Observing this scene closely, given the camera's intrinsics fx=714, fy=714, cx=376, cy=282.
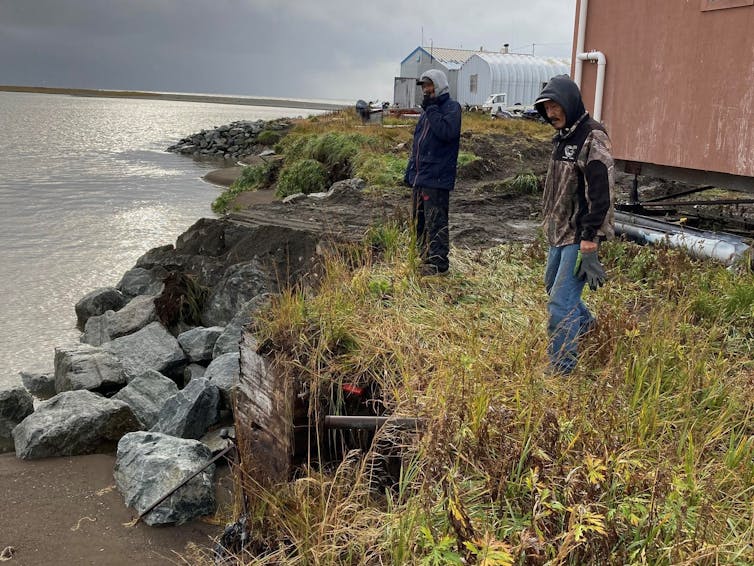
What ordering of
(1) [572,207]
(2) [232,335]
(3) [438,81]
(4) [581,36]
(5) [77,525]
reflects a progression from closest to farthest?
(1) [572,207], (5) [77,525], (3) [438,81], (2) [232,335], (4) [581,36]

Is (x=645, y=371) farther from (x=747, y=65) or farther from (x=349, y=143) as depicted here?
(x=349, y=143)

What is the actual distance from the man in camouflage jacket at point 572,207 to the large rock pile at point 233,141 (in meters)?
35.5

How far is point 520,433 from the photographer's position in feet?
11.8

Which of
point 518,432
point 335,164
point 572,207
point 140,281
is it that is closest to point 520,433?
point 518,432

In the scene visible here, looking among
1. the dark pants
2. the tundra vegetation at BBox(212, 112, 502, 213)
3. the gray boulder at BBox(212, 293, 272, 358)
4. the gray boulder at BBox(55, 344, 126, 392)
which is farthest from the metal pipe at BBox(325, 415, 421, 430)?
the tundra vegetation at BBox(212, 112, 502, 213)

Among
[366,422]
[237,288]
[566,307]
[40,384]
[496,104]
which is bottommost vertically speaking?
[40,384]

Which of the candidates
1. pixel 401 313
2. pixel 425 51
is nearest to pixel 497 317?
pixel 401 313

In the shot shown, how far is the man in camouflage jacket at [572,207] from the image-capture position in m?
4.43

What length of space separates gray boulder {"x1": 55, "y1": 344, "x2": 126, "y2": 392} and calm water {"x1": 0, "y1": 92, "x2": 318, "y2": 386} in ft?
3.42

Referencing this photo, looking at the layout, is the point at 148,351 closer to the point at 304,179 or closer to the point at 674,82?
the point at 674,82

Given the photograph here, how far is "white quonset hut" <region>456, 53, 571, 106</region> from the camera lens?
1834 inches

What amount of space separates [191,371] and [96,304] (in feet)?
11.1

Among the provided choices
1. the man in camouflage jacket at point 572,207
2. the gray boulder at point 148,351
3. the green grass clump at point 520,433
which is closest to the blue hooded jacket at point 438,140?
the green grass clump at point 520,433

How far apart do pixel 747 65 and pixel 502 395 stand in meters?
5.60
